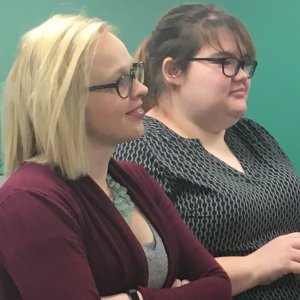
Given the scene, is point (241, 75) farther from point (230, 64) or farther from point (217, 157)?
point (217, 157)

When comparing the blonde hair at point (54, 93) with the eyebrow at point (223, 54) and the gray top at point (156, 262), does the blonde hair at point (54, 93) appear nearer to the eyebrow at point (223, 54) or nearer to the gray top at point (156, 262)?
the gray top at point (156, 262)

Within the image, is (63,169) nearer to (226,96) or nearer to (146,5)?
(226,96)

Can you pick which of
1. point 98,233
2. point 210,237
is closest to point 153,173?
point 210,237

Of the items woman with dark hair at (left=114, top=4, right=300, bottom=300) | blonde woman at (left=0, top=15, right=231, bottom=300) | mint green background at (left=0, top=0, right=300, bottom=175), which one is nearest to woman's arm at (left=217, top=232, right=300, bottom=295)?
woman with dark hair at (left=114, top=4, right=300, bottom=300)

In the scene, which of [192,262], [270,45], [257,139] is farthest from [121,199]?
[270,45]

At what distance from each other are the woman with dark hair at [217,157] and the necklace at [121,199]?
0.29 meters

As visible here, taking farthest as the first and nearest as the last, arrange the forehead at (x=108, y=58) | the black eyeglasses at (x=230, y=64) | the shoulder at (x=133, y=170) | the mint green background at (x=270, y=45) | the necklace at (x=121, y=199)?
the mint green background at (x=270, y=45), the black eyeglasses at (x=230, y=64), the shoulder at (x=133, y=170), the necklace at (x=121, y=199), the forehead at (x=108, y=58)

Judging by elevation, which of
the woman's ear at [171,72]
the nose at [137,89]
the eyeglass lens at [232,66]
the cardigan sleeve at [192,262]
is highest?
the nose at [137,89]

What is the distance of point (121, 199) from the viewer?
1.29m

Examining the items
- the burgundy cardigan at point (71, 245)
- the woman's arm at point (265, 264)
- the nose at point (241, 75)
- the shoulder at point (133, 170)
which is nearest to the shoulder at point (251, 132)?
the nose at point (241, 75)

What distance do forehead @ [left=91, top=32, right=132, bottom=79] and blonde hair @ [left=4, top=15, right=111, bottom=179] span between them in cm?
2

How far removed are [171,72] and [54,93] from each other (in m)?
0.72

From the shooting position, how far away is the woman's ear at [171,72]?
5.78ft

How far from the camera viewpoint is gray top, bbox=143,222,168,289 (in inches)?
48.6
